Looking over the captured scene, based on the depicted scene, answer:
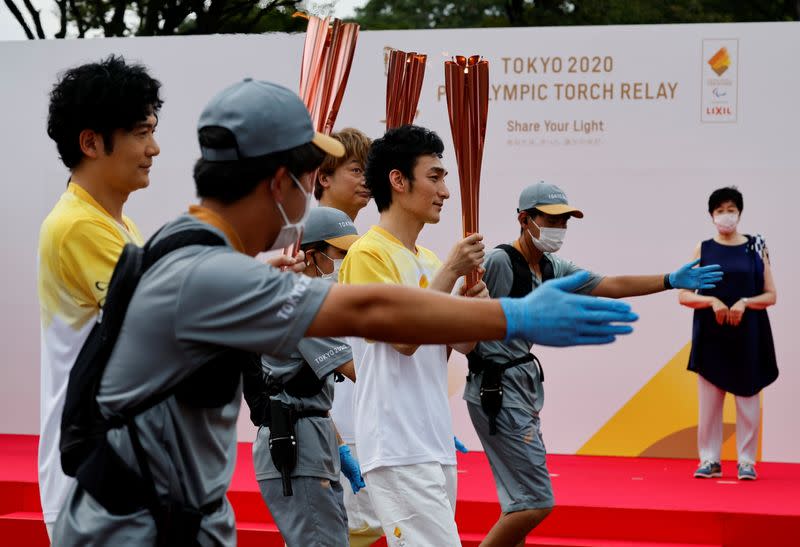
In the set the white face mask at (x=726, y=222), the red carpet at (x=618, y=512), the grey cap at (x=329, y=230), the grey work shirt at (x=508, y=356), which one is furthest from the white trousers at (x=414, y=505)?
the white face mask at (x=726, y=222)

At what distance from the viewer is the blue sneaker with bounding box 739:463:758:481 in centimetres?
644

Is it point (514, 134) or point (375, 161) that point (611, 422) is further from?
point (375, 161)

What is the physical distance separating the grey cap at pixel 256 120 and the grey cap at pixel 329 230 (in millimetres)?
2069

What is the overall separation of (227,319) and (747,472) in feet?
17.3

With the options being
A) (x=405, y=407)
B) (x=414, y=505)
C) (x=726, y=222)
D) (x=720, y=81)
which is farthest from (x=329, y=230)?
(x=720, y=81)

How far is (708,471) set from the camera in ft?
21.5

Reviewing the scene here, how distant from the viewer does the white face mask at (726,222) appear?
6598 mm

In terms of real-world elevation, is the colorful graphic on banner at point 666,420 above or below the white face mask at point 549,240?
below

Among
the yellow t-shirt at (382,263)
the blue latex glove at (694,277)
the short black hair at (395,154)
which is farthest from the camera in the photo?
the blue latex glove at (694,277)

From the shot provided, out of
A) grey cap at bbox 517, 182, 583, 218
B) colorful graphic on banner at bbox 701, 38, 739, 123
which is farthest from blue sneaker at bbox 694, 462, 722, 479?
grey cap at bbox 517, 182, 583, 218

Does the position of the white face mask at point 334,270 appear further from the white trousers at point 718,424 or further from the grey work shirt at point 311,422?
the white trousers at point 718,424

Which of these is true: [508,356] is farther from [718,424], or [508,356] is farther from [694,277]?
[718,424]

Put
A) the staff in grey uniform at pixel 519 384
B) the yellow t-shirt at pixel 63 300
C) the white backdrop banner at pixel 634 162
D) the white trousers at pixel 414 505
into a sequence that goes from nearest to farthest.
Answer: the yellow t-shirt at pixel 63 300
the white trousers at pixel 414 505
the staff in grey uniform at pixel 519 384
the white backdrop banner at pixel 634 162

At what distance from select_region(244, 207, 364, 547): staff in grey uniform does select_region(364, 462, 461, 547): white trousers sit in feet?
0.75
